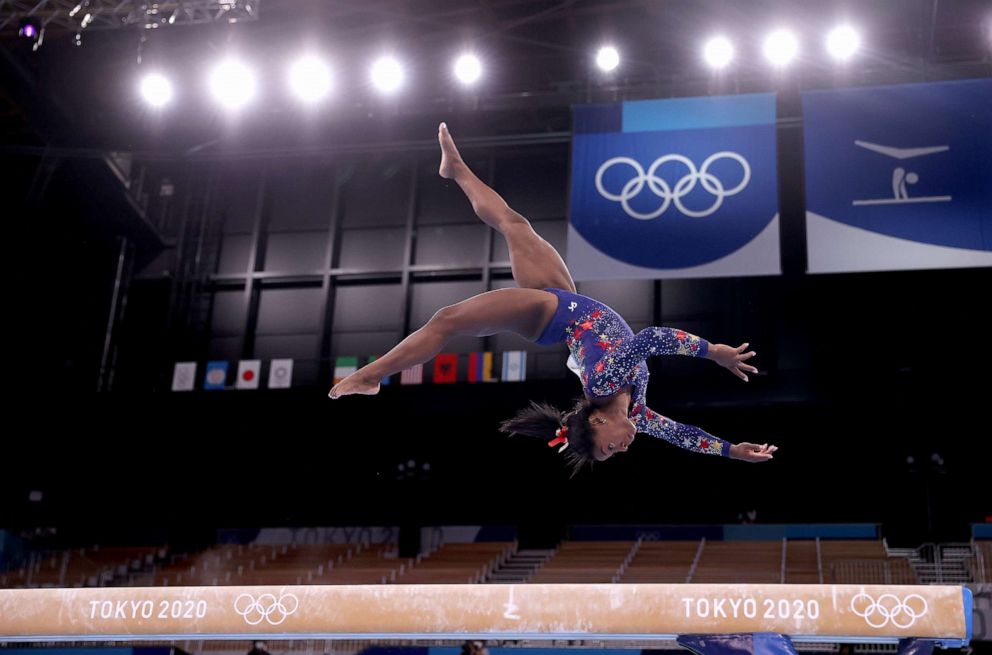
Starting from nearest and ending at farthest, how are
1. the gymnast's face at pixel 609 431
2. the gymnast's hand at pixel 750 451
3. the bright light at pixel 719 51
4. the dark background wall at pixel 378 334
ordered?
the gymnast's face at pixel 609 431 < the gymnast's hand at pixel 750 451 < the bright light at pixel 719 51 < the dark background wall at pixel 378 334

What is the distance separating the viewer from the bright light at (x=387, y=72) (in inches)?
479

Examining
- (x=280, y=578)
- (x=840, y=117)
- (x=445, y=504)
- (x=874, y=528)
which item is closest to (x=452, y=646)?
(x=280, y=578)

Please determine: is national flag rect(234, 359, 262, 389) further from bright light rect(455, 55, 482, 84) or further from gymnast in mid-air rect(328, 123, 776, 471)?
gymnast in mid-air rect(328, 123, 776, 471)

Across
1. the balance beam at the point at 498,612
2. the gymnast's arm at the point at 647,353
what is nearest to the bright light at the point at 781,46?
the gymnast's arm at the point at 647,353

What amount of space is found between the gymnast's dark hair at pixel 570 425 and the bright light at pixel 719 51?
7.61 meters

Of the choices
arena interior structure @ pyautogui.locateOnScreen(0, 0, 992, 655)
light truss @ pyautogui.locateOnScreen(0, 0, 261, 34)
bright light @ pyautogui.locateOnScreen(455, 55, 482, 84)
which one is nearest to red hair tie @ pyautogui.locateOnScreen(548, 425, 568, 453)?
arena interior structure @ pyautogui.locateOnScreen(0, 0, 992, 655)

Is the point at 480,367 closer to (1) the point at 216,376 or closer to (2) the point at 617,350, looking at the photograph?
(1) the point at 216,376

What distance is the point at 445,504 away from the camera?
15.4 m

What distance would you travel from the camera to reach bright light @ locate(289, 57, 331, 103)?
39.4 feet

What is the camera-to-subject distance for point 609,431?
4789mm

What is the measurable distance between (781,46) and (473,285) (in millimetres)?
5985

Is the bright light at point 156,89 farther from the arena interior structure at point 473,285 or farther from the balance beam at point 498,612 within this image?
the balance beam at point 498,612

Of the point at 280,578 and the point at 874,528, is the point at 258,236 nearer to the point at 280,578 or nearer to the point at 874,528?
the point at 280,578

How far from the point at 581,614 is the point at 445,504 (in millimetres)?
11305
